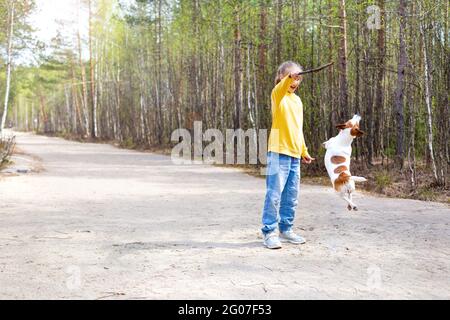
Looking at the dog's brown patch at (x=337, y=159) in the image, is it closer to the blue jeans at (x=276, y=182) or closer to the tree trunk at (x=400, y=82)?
the blue jeans at (x=276, y=182)

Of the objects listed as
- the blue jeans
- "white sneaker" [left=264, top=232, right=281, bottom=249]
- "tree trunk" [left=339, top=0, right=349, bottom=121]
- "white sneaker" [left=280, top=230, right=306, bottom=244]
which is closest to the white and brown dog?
the blue jeans

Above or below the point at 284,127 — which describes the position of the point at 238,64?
above

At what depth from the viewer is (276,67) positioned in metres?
13.2

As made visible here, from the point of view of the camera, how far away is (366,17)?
12953 mm

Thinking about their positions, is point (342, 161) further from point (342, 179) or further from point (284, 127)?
point (284, 127)

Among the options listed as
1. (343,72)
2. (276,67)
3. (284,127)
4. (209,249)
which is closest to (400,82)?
(343,72)

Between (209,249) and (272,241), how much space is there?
0.64 metres

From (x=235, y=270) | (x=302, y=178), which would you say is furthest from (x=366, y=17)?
(x=235, y=270)

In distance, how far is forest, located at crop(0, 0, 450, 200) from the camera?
9.80 metres

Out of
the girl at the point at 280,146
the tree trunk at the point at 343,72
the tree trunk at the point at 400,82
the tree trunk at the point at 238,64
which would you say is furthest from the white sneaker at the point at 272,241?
the tree trunk at the point at 238,64

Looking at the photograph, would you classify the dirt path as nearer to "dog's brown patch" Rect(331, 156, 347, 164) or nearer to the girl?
the girl

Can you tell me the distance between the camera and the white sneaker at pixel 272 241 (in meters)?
4.79

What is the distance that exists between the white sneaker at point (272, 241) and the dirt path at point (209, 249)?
106 mm
